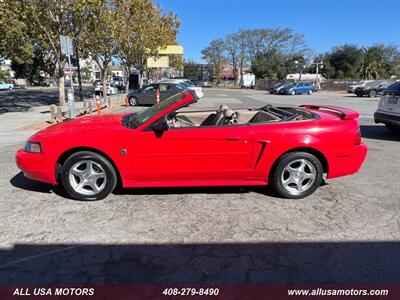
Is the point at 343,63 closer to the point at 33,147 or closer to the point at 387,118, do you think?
the point at 387,118

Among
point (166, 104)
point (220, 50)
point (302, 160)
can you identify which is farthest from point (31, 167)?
point (220, 50)

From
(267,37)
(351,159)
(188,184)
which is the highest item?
(267,37)

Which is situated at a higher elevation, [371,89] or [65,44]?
[65,44]

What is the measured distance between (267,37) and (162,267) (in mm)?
82506

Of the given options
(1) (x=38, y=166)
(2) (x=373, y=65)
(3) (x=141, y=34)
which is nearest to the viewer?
(1) (x=38, y=166)

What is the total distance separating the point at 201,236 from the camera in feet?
11.4

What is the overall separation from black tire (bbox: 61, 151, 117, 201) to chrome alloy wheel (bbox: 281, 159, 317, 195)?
7.39ft

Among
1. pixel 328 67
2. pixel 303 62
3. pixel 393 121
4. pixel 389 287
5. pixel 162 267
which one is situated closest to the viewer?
pixel 389 287

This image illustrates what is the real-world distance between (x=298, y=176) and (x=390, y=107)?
18.1 ft

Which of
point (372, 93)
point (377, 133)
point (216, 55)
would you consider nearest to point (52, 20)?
point (377, 133)

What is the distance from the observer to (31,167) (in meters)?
4.35

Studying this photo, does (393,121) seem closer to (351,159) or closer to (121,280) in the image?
(351,159)

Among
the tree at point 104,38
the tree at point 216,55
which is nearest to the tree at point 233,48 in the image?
the tree at point 216,55

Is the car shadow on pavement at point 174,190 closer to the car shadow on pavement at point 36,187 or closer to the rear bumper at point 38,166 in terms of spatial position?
the car shadow on pavement at point 36,187
